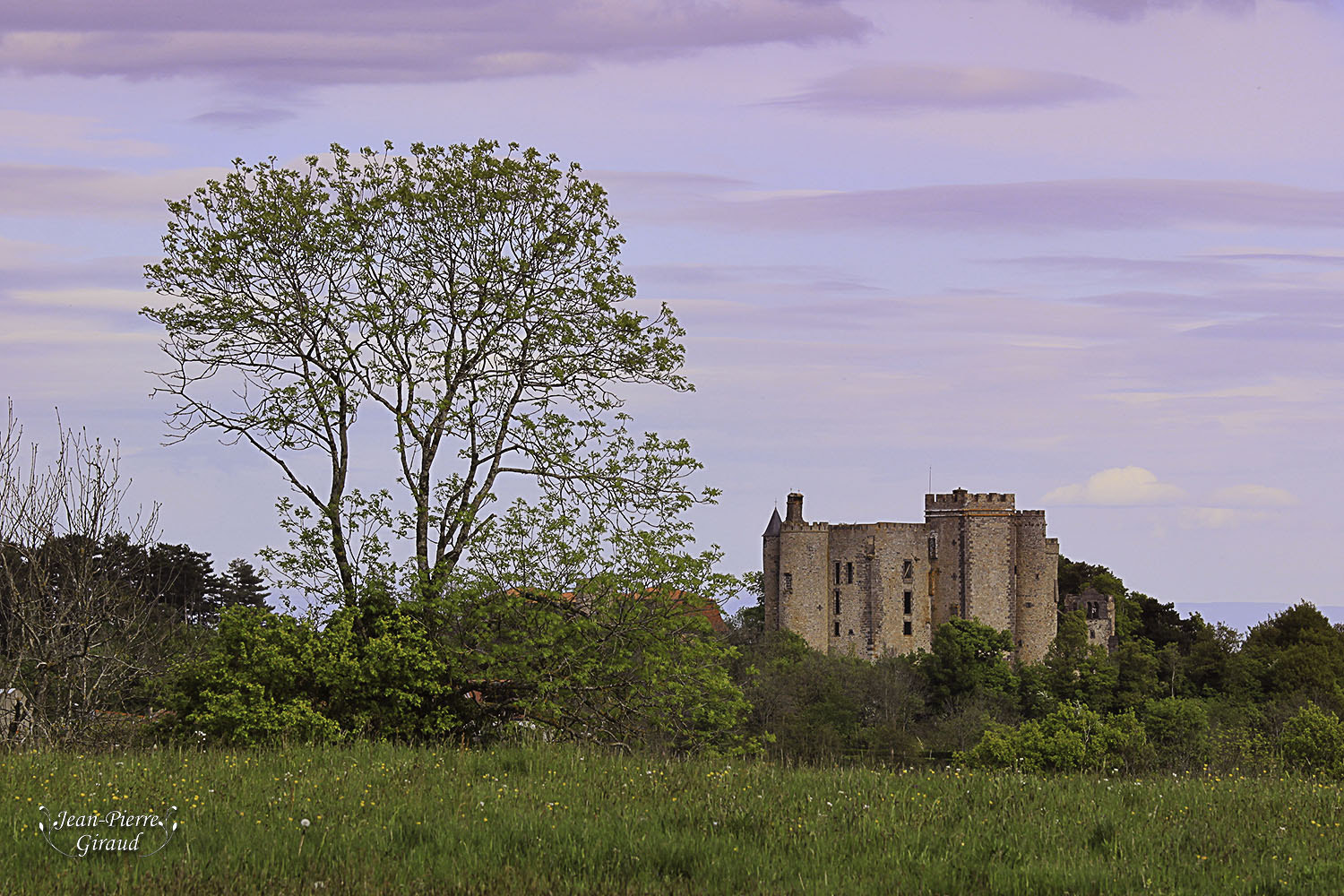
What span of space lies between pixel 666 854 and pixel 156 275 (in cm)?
1512

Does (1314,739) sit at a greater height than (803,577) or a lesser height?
lesser

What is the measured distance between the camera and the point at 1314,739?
5106 centimetres

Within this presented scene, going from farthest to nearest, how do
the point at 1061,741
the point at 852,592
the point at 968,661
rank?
the point at 852,592 → the point at 968,661 → the point at 1061,741

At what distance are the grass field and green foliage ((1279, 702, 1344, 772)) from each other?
4241 cm

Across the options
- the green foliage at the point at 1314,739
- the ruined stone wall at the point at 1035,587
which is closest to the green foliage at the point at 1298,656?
the ruined stone wall at the point at 1035,587

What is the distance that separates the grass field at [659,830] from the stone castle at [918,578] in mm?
81867

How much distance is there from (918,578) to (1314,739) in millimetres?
43325

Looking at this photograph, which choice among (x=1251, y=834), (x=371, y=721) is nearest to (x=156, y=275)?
(x=371, y=721)

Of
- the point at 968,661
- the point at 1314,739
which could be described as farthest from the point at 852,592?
the point at 1314,739

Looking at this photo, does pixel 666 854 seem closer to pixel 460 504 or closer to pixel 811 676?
pixel 460 504

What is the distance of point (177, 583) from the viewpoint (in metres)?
59.0

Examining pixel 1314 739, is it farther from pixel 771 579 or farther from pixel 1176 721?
pixel 771 579

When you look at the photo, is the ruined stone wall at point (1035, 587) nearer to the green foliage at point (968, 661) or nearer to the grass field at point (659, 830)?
the green foliage at point (968, 661)

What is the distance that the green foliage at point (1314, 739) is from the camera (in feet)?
162
